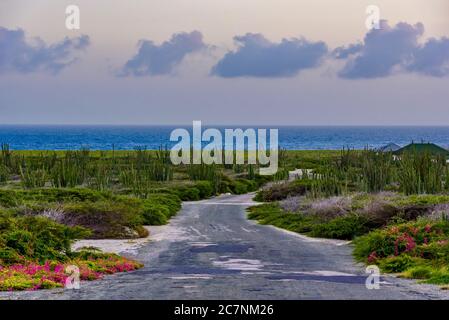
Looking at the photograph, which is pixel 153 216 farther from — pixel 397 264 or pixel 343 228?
pixel 397 264

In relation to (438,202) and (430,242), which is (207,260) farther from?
(438,202)

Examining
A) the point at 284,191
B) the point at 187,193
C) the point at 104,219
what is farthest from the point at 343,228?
the point at 187,193

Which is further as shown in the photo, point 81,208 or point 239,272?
point 81,208

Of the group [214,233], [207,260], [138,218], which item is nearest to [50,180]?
[138,218]

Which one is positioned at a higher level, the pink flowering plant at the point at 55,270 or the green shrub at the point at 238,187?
the pink flowering plant at the point at 55,270

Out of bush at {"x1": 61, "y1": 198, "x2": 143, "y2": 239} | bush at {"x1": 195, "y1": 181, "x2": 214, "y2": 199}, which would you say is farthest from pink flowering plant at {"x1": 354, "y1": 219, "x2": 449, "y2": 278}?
bush at {"x1": 195, "y1": 181, "x2": 214, "y2": 199}

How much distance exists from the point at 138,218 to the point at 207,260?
10.9 meters

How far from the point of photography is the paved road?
15.4 m

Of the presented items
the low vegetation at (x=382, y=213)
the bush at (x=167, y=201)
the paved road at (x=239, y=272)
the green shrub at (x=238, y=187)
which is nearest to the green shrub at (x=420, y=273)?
the low vegetation at (x=382, y=213)

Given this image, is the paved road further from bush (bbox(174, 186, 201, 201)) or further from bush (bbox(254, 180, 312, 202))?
bush (bbox(174, 186, 201, 201))

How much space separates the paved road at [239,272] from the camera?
15.4 meters

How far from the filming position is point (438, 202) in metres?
31.0

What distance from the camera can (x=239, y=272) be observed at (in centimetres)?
1962

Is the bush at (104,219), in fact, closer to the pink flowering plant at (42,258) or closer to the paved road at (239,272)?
the paved road at (239,272)
